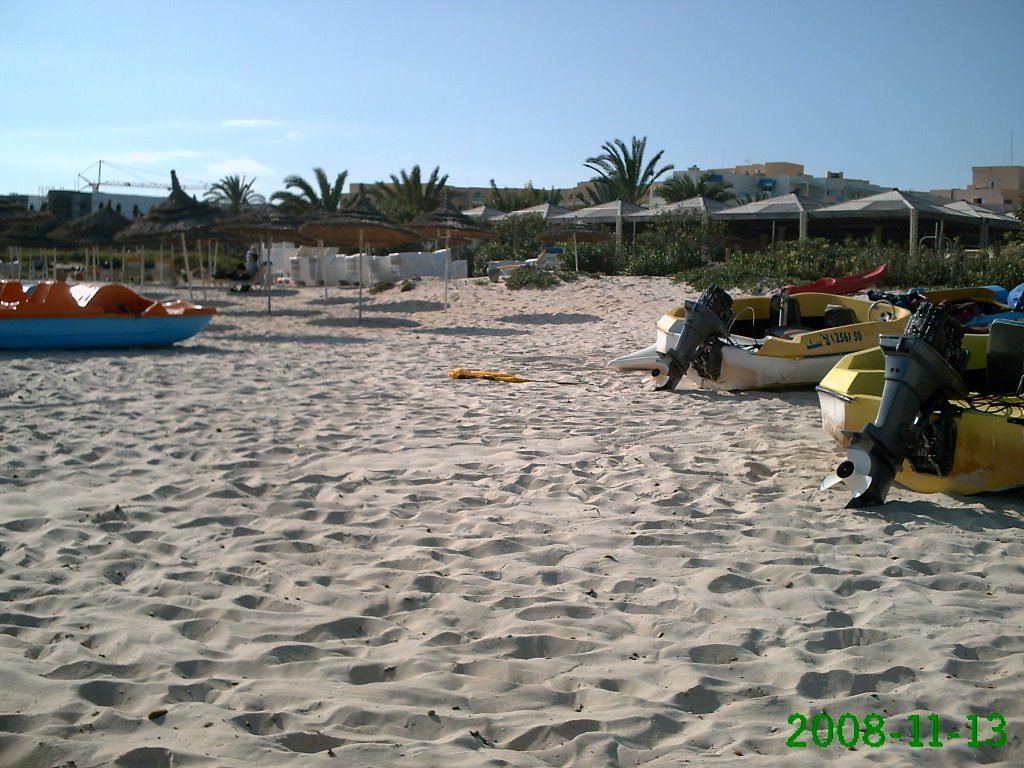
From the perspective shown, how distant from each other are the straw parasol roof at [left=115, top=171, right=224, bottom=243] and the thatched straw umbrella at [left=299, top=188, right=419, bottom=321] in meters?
4.71

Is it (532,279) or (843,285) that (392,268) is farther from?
(843,285)

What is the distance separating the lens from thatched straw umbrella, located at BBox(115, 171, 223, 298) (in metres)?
24.5

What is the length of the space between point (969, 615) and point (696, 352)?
5331mm

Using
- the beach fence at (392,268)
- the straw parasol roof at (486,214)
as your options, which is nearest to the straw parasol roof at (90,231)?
the beach fence at (392,268)

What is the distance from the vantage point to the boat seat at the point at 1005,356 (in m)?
5.89

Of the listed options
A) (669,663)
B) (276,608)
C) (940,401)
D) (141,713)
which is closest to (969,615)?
(669,663)

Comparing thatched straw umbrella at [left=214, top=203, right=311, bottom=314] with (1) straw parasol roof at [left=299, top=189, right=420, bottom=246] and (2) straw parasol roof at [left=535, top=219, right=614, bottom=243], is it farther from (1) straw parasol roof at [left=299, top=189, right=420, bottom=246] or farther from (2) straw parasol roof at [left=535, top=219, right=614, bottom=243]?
(2) straw parasol roof at [left=535, top=219, right=614, bottom=243]

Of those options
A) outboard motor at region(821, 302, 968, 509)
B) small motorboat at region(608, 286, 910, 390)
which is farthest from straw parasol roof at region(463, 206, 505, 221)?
outboard motor at region(821, 302, 968, 509)

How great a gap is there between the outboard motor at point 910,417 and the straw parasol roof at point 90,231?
2686 cm

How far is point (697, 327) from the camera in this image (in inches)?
344

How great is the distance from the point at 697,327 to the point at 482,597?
5460mm

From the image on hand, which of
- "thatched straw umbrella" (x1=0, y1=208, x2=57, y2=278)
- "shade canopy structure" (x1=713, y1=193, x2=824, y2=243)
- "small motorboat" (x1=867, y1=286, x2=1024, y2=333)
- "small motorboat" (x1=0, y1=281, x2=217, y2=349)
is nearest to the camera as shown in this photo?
"small motorboat" (x1=867, y1=286, x2=1024, y2=333)
